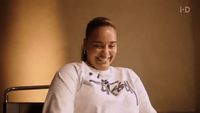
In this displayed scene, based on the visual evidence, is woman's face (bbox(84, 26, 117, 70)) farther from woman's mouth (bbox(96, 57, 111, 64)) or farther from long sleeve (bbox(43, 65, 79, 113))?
long sleeve (bbox(43, 65, 79, 113))

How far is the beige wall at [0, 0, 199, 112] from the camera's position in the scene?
218cm

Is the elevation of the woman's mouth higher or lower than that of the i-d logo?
lower

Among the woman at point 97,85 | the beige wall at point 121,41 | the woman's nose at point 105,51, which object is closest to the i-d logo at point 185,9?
the beige wall at point 121,41

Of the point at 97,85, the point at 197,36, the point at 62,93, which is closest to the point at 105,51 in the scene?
the point at 97,85

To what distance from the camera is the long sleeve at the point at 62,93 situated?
95 cm

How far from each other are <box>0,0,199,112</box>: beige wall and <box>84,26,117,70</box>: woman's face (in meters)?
1.10

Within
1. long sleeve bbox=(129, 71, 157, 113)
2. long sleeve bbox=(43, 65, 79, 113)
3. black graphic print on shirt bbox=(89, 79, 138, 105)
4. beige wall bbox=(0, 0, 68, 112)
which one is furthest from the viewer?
beige wall bbox=(0, 0, 68, 112)

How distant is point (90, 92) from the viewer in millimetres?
1030

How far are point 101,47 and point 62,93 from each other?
229 mm

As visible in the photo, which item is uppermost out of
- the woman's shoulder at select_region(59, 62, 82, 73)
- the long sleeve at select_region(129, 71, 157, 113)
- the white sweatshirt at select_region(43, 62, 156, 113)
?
the woman's shoulder at select_region(59, 62, 82, 73)

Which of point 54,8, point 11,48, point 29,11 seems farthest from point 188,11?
point 11,48

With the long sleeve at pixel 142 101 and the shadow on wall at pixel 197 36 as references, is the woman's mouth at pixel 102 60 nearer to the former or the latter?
the long sleeve at pixel 142 101

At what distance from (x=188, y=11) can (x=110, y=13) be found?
0.54m

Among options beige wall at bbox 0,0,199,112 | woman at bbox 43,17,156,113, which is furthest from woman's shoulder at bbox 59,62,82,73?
beige wall at bbox 0,0,199,112
